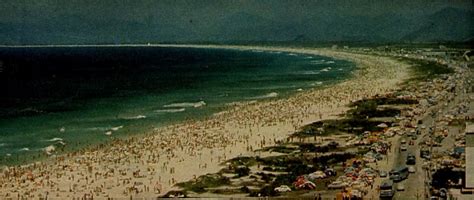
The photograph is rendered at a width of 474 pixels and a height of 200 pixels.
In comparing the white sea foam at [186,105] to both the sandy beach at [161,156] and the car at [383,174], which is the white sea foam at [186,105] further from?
the car at [383,174]

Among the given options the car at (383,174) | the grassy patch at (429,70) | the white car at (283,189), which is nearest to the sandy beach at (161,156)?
the white car at (283,189)

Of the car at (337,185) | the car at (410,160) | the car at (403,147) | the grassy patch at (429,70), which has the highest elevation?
the grassy patch at (429,70)

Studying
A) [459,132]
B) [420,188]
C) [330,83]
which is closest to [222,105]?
[330,83]

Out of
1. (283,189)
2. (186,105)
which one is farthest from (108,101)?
(283,189)

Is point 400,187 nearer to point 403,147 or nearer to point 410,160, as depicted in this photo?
point 410,160

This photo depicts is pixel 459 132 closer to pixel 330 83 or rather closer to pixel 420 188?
pixel 420 188
